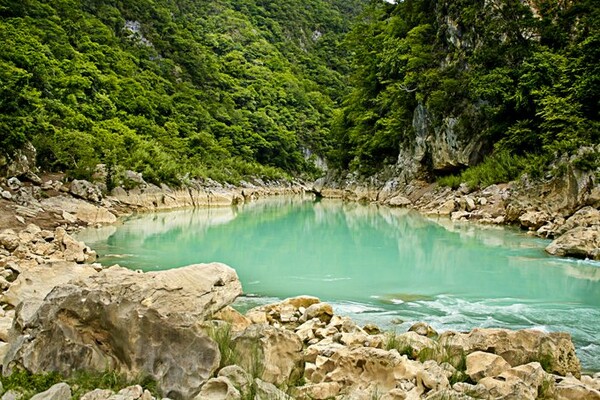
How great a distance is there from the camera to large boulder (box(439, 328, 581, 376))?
514cm

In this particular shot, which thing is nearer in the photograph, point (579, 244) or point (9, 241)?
point (9, 241)

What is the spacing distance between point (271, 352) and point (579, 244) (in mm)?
11583

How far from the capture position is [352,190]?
4328 cm

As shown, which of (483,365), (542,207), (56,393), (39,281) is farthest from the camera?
(542,207)

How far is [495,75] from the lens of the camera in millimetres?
24766

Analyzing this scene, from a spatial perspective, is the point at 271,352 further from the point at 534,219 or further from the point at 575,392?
the point at 534,219

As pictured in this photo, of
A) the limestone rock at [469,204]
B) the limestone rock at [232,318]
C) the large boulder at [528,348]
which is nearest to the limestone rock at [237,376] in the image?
the limestone rock at [232,318]

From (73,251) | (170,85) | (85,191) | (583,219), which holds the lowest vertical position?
(73,251)

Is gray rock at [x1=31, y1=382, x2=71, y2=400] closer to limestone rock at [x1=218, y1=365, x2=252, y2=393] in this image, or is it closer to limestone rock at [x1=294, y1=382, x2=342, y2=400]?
limestone rock at [x1=218, y1=365, x2=252, y2=393]

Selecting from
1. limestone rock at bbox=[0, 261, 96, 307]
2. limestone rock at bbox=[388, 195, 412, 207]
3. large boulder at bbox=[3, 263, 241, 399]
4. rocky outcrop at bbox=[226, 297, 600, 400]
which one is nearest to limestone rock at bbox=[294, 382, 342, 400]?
rocky outcrop at bbox=[226, 297, 600, 400]

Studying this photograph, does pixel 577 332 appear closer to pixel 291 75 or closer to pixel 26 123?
pixel 26 123

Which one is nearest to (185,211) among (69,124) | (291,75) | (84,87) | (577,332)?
(69,124)

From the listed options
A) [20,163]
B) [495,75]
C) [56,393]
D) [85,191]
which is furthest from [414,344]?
[495,75]

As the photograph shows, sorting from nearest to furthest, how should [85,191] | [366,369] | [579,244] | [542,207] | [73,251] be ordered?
[366,369] < [73,251] < [579,244] < [542,207] < [85,191]
